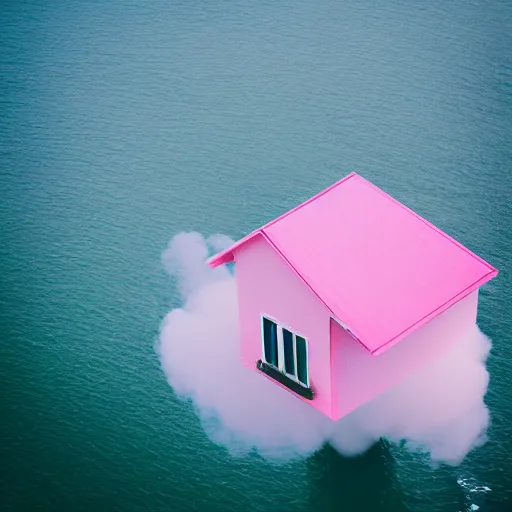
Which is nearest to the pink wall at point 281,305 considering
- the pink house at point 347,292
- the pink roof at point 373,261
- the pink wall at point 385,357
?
the pink house at point 347,292

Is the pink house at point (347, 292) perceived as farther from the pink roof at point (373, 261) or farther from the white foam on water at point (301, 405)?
the white foam on water at point (301, 405)

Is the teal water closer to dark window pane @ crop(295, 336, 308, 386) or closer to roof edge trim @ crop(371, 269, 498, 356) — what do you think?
dark window pane @ crop(295, 336, 308, 386)

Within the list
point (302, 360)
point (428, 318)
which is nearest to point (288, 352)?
point (302, 360)

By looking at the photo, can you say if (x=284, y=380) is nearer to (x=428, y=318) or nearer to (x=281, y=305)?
(x=281, y=305)

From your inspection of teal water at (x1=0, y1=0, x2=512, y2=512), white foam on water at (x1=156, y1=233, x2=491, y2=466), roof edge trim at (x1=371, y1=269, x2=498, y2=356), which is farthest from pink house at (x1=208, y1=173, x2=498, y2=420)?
teal water at (x1=0, y1=0, x2=512, y2=512)

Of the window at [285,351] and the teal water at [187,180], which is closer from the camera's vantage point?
the window at [285,351]

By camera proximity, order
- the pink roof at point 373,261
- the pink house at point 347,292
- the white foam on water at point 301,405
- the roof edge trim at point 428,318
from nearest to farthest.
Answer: the roof edge trim at point 428,318 → the pink roof at point 373,261 → the pink house at point 347,292 → the white foam on water at point 301,405
